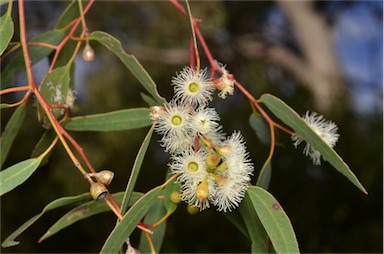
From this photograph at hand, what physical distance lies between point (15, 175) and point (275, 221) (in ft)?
0.89

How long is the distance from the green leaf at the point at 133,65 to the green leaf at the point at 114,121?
0.07 meters

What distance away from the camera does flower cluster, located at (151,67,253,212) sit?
595 millimetres

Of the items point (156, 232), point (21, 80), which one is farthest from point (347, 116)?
point (156, 232)

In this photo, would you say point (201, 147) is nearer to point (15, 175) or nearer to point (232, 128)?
point (15, 175)

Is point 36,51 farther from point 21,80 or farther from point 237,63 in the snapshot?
point 237,63

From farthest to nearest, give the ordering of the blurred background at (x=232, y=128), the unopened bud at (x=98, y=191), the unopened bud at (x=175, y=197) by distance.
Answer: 1. the blurred background at (x=232, y=128)
2. the unopened bud at (x=175, y=197)
3. the unopened bud at (x=98, y=191)

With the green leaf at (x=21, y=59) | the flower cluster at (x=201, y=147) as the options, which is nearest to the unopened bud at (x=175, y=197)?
the flower cluster at (x=201, y=147)

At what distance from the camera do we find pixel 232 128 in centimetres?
244

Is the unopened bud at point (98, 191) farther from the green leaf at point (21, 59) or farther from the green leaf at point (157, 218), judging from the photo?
the green leaf at point (21, 59)

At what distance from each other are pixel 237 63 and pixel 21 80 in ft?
7.56

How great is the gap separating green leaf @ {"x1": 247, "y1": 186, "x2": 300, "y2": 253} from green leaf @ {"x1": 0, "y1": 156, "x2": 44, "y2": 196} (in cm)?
24

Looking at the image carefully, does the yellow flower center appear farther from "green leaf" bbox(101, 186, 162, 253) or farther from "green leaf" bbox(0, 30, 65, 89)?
"green leaf" bbox(0, 30, 65, 89)

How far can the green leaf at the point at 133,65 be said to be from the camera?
0.66 metres

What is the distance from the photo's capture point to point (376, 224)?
6.68 feet
